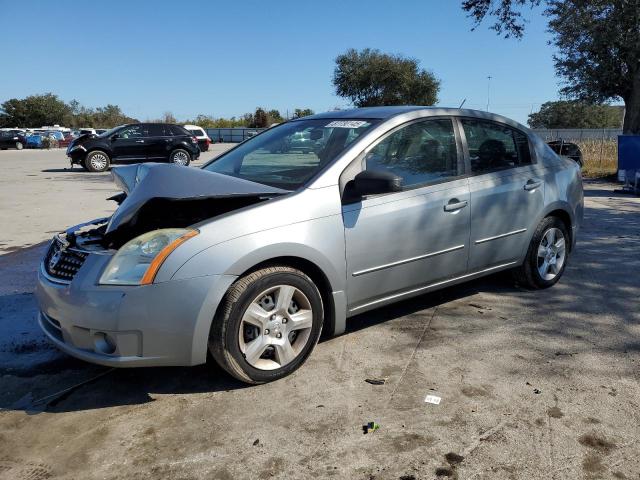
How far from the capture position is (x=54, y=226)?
27.5ft

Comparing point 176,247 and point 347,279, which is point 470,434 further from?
point 176,247

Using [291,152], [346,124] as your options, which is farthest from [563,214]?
[291,152]

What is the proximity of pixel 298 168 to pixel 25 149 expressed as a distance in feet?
143

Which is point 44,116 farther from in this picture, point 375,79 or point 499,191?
point 499,191

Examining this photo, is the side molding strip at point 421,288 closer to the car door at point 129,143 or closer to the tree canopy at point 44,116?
the car door at point 129,143

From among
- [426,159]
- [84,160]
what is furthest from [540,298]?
[84,160]

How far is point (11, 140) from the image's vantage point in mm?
40125

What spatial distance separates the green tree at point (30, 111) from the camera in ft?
252

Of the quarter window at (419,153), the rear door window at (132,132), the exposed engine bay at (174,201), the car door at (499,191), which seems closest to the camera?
the exposed engine bay at (174,201)

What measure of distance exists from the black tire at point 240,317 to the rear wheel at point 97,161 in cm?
1755

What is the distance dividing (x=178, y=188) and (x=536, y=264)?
319cm


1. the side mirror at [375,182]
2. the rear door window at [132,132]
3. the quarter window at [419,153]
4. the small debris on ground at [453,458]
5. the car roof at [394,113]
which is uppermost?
the rear door window at [132,132]

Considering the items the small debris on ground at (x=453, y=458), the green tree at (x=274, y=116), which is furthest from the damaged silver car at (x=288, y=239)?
the green tree at (x=274, y=116)

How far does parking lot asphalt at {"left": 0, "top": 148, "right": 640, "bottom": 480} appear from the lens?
2.54 meters
